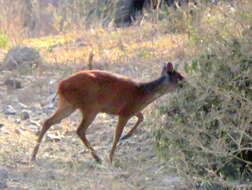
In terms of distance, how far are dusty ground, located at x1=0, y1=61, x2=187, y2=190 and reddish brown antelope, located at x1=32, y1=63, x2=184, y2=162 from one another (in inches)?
9.7

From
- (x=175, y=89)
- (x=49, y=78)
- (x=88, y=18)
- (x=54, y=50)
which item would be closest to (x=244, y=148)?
(x=175, y=89)

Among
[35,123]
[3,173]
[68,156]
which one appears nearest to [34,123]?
[35,123]

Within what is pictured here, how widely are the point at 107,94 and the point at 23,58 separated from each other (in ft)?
15.1

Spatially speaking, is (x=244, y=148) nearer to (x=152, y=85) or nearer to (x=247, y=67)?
(x=247, y=67)

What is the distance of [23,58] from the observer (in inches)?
469

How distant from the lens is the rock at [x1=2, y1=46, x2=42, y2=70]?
1188 centimetres

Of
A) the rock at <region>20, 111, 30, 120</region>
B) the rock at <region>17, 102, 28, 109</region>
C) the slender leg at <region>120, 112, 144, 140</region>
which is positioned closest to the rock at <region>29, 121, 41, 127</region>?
the rock at <region>20, 111, 30, 120</region>

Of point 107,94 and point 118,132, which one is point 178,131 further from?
point 107,94

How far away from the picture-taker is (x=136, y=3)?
1644cm

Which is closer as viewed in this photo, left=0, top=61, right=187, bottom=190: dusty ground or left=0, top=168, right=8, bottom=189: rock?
left=0, top=168, right=8, bottom=189: rock

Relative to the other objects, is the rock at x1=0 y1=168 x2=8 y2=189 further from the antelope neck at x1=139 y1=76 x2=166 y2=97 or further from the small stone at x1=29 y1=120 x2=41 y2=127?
the small stone at x1=29 y1=120 x2=41 y2=127

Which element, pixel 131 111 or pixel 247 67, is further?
pixel 131 111

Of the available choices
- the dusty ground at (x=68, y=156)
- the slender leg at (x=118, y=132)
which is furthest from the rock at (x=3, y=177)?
the slender leg at (x=118, y=132)

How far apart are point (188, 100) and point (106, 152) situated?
1757 mm
